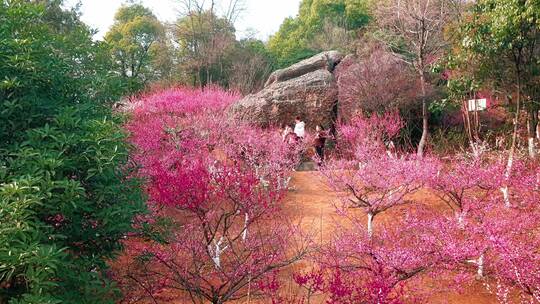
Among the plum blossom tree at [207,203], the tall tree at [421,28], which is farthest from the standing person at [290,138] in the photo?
the tall tree at [421,28]

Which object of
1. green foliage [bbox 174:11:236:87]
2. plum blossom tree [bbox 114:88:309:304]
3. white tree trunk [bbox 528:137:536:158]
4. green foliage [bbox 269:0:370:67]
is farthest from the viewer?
green foliage [bbox 269:0:370:67]

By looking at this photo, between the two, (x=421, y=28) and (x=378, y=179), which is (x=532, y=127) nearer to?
(x=421, y=28)

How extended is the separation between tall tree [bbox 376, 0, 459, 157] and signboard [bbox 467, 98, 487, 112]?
128cm

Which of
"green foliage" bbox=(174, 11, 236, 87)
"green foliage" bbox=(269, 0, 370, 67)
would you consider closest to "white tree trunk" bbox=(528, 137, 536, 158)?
"green foliage" bbox=(269, 0, 370, 67)

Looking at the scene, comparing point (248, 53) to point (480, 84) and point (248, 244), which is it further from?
point (248, 244)

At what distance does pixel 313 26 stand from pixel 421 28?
15.5 m

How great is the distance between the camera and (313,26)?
28531mm

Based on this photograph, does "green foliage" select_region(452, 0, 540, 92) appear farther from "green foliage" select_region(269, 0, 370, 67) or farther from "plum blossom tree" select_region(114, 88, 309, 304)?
"green foliage" select_region(269, 0, 370, 67)

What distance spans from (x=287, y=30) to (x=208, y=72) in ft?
33.7

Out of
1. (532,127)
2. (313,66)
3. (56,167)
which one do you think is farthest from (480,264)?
(313,66)

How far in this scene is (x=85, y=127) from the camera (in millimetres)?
3854

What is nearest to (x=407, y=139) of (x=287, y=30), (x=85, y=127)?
(x=85, y=127)

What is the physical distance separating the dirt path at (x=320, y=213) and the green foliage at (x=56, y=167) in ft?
13.6

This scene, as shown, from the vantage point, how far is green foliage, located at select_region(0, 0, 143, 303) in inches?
122
